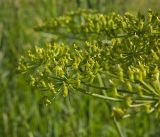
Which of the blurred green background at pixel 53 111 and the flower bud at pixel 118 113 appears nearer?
the flower bud at pixel 118 113

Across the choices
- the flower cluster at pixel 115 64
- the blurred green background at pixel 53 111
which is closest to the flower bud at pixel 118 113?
the flower cluster at pixel 115 64

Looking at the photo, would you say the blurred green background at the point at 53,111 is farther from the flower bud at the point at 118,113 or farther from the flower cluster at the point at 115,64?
the flower bud at the point at 118,113

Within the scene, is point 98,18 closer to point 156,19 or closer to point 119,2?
point 156,19

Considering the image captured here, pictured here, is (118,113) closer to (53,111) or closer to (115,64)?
(115,64)

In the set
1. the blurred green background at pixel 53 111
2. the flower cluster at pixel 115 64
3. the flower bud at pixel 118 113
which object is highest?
the flower cluster at pixel 115 64

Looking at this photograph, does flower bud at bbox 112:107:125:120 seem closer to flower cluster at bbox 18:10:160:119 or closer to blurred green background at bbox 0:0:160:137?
flower cluster at bbox 18:10:160:119

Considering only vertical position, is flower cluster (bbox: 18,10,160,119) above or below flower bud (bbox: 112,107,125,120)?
above

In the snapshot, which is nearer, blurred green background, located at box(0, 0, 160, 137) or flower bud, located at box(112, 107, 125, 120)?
flower bud, located at box(112, 107, 125, 120)

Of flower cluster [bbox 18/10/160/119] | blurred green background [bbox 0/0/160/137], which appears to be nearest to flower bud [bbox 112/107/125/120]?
flower cluster [bbox 18/10/160/119]
